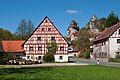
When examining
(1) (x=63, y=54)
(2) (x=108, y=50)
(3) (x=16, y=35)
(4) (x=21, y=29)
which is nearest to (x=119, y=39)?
(2) (x=108, y=50)

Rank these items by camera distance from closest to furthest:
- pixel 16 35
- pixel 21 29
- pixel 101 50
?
pixel 101 50, pixel 21 29, pixel 16 35

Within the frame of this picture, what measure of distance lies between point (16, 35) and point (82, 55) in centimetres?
2642

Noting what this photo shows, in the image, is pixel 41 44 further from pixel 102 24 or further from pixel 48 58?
pixel 102 24

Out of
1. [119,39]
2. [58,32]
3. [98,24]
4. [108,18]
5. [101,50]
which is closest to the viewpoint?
[58,32]

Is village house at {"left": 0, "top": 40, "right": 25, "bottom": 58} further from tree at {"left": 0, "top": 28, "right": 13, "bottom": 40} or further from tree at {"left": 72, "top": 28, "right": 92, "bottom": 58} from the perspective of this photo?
tree at {"left": 72, "top": 28, "right": 92, "bottom": 58}

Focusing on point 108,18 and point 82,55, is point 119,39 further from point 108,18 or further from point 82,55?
point 108,18

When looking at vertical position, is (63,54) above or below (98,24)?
below

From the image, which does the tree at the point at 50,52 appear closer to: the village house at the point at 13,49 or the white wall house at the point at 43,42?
the white wall house at the point at 43,42

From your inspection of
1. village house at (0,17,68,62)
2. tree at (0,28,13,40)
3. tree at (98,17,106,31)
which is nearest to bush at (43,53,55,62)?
village house at (0,17,68,62)

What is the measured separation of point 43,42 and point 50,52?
16.2ft

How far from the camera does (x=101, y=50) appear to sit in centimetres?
9919

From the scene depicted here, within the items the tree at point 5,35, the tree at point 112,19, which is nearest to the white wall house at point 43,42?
the tree at point 5,35

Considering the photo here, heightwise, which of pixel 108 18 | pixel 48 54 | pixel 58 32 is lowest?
pixel 48 54

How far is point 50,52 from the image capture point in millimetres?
80312
